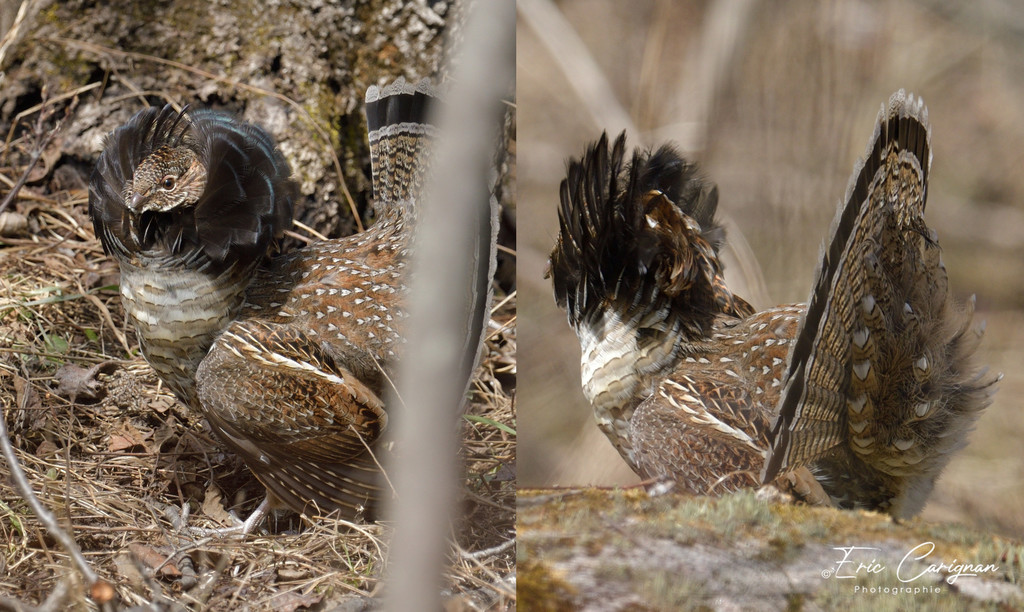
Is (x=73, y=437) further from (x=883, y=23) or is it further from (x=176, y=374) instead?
(x=883, y=23)

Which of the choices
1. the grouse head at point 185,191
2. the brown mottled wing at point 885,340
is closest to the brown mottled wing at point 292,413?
the grouse head at point 185,191

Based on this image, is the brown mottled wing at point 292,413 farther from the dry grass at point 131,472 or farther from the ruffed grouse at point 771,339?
the ruffed grouse at point 771,339

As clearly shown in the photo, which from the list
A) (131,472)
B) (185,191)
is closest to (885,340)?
(185,191)

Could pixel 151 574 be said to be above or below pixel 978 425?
below

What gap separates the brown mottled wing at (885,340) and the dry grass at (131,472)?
0.82 meters

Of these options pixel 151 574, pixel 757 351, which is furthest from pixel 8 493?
pixel 757 351

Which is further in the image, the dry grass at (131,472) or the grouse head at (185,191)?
the grouse head at (185,191)

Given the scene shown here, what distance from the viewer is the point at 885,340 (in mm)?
1543

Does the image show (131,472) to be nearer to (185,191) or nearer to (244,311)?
(244,311)

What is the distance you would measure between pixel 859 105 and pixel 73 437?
8.13 ft

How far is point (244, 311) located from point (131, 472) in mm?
729

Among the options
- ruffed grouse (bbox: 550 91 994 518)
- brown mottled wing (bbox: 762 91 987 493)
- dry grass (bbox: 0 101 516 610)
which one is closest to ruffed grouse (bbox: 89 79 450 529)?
dry grass (bbox: 0 101 516 610)

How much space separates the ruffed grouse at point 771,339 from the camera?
59.8 inches

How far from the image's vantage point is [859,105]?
1.52 m
